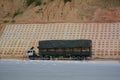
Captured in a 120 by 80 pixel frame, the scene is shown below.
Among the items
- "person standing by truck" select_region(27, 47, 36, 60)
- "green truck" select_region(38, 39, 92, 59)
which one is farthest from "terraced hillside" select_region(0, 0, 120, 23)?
"person standing by truck" select_region(27, 47, 36, 60)

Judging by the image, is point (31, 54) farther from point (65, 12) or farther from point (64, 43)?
point (65, 12)

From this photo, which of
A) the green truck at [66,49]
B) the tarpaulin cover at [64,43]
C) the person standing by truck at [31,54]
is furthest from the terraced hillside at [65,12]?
the person standing by truck at [31,54]

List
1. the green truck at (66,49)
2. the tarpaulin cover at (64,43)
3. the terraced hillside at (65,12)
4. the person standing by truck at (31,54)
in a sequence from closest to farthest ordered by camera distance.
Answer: the green truck at (66,49) → the tarpaulin cover at (64,43) → the person standing by truck at (31,54) → the terraced hillside at (65,12)

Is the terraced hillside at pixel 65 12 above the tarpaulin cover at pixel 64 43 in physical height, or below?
above

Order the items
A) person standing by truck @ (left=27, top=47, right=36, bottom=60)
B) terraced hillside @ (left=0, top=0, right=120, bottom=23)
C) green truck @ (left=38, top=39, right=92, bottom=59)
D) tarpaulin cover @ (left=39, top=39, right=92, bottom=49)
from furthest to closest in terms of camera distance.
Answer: terraced hillside @ (left=0, top=0, right=120, bottom=23)
person standing by truck @ (left=27, top=47, right=36, bottom=60)
tarpaulin cover @ (left=39, top=39, right=92, bottom=49)
green truck @ (left=38, top=39, right=92, bottom=59)

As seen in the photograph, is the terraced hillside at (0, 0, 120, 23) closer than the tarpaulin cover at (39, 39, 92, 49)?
No

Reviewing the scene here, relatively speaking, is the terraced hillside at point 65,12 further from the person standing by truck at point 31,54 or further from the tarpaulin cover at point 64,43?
the person standing by truck at point 31,54

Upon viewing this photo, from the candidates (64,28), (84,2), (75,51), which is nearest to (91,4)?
(84,2)

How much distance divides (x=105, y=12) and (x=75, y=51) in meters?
12.1

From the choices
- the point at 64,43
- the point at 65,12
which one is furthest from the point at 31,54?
the point at 65,12

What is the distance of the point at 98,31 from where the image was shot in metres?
76.2

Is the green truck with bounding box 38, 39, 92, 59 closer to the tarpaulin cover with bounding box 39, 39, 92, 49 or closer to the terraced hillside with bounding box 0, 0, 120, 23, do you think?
the tarpaulin cover with bounding box 39, 39, 92, 49

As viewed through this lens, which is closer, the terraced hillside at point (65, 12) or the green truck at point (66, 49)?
the green truck at point (66, 49)

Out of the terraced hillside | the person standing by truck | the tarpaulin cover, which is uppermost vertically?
the terraced hillside
